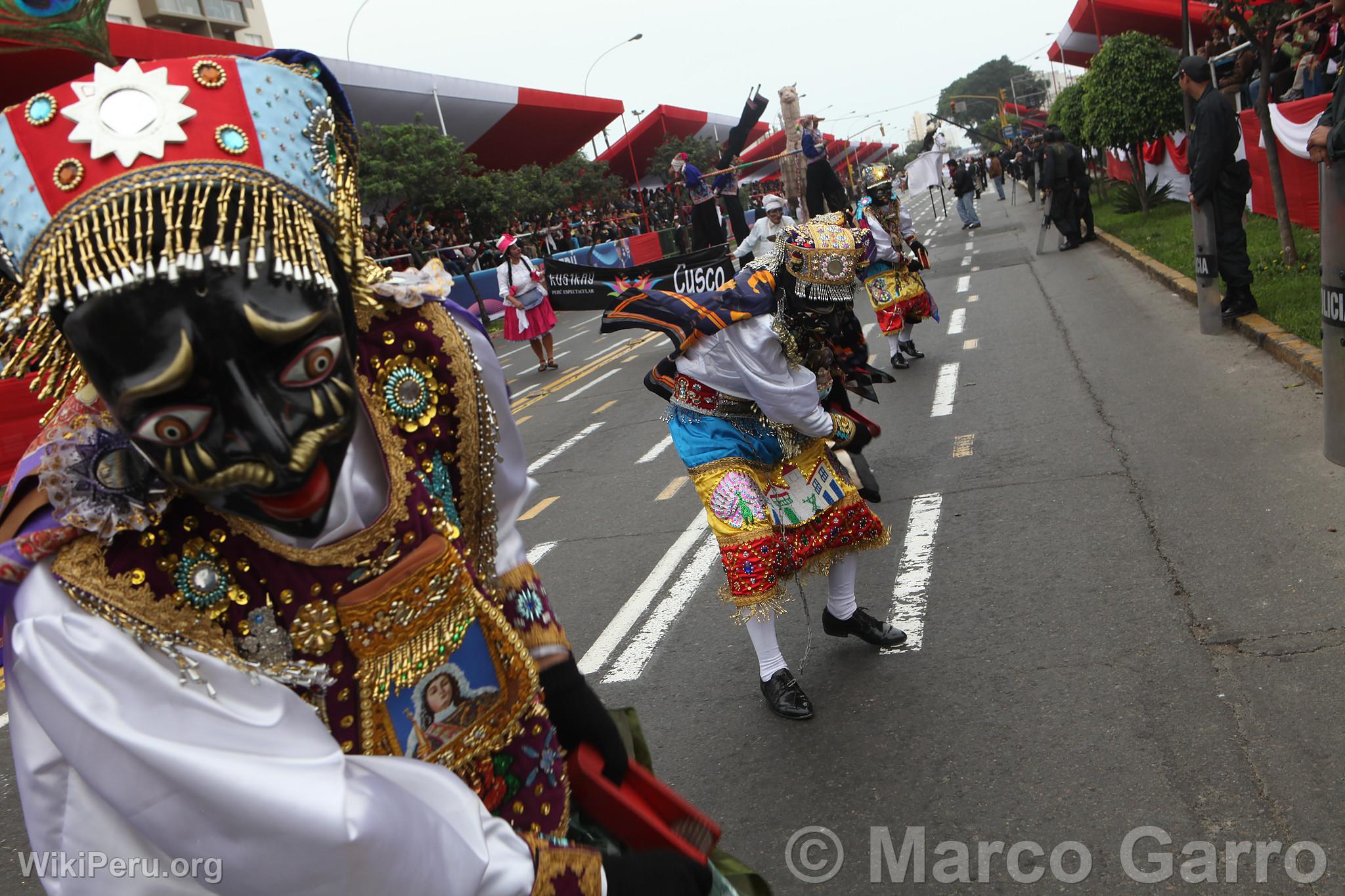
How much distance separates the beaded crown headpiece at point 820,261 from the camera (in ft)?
14.1

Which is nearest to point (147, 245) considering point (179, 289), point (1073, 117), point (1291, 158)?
point (179, 289)

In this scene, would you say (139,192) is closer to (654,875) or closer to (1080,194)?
(654,875)

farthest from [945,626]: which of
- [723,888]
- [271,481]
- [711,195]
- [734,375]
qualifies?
[711,195]

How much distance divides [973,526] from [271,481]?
512 cm

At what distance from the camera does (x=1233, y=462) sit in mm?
6105

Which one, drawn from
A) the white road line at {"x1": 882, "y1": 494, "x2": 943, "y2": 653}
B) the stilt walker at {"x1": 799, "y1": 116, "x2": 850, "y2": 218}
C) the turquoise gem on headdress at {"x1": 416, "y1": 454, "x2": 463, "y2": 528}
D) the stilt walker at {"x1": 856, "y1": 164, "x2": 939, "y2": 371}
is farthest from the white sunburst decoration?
the stilt walker at {"x1": 799, "y1": 116, "x2": 850, "y2": 218}

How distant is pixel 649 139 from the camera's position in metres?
50.3

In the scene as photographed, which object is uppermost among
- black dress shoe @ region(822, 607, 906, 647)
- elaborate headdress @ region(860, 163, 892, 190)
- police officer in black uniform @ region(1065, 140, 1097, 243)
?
elaborate headdress @ region(860, 163, 892, 190)

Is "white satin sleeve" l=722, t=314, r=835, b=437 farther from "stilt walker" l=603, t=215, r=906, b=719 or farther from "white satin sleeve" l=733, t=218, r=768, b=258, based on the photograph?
"white satin sleeve" l=733, t=218, r=768, b=258

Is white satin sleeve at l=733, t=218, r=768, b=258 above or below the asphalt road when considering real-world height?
above

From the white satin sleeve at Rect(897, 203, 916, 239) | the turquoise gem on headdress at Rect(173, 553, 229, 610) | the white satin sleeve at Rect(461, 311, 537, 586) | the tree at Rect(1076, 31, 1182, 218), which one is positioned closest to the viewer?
the turquoise gem on headdress at Rect(173, 553, 229, 610)

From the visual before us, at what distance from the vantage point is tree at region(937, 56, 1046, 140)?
14075cm

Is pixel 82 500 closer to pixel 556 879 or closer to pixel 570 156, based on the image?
pixel 556 879

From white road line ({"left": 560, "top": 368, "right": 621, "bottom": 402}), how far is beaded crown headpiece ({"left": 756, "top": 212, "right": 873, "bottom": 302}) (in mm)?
8543
